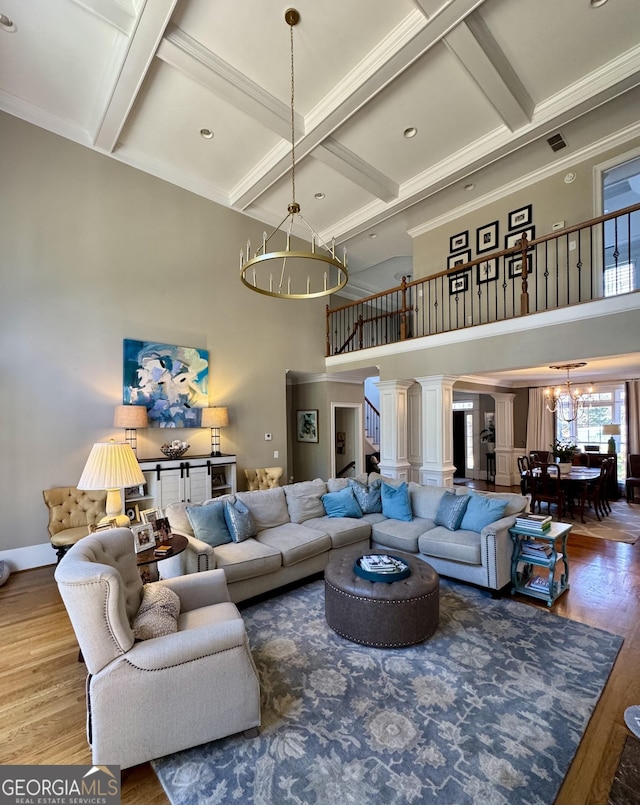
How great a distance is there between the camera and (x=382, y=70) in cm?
378

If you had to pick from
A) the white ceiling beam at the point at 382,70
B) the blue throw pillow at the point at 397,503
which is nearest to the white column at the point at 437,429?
the blue throw pillow at the point at 397,503

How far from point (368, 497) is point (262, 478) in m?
2.38

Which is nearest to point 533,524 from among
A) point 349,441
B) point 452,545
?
point 452,545

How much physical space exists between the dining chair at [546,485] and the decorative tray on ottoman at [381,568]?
4.18m

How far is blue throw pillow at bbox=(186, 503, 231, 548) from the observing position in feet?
11.2

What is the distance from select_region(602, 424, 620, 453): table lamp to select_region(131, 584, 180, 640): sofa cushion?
30.1 feet

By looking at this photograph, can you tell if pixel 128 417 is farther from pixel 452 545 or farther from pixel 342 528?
pixel 452 545

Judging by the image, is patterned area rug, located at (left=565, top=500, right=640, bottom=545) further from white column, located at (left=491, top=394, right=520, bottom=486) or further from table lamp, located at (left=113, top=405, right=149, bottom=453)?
table lamp, located at (left=113, top=405, right=149, bottom=453)

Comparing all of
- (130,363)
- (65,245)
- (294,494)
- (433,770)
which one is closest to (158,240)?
(65,245)

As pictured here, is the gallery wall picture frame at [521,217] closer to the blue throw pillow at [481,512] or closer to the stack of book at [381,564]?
the blue throw pillow at [481,512]

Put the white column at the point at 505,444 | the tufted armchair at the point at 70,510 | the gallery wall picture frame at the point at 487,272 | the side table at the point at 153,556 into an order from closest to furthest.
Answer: the side table at the point at 153,556 → the tufted armchair at the point at 70,510 → the gallery wall picture frame at the point at 487,272 → the white column at the point at 505,444

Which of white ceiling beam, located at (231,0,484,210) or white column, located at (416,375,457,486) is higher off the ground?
white ceiling beam, located at (231,0,484,210)

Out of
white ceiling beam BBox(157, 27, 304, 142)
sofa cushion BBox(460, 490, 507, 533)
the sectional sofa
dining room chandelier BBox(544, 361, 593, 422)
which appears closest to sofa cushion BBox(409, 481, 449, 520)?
the sectional sofa

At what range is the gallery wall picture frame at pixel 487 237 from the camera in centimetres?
595
